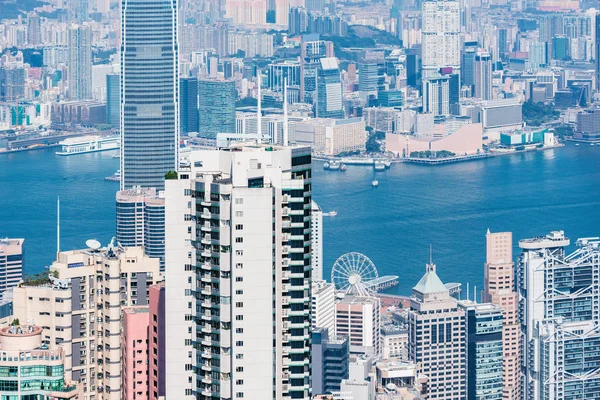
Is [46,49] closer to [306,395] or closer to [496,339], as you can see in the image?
[496,339]

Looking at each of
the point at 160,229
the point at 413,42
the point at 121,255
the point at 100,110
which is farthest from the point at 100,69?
the point at 121,255

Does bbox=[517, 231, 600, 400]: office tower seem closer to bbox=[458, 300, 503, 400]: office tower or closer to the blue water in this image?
bbox=[458, 300, 503, 400]: office tower

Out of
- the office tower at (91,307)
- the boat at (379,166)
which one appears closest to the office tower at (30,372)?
the office tower at (91,307)

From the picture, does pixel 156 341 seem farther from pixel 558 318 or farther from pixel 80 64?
pixel 80 64

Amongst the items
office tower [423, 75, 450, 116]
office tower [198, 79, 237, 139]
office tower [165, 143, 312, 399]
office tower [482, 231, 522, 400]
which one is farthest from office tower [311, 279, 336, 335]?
office tower [423, 75, 450, 116]

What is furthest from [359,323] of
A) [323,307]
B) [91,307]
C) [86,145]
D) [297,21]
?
[297,21]
